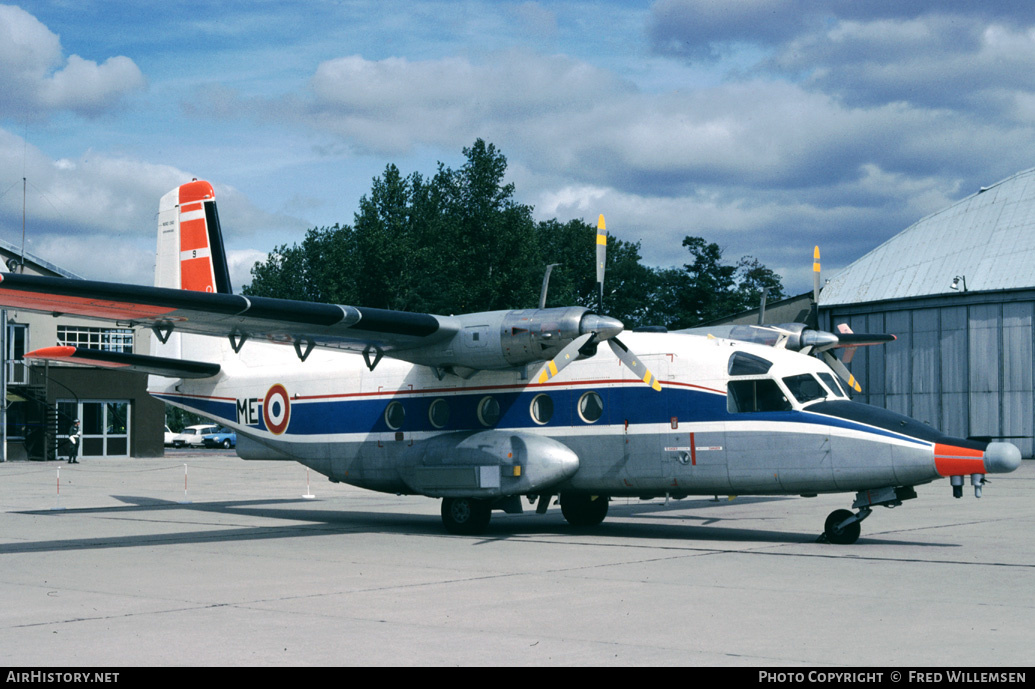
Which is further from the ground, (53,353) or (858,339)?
(858,339)

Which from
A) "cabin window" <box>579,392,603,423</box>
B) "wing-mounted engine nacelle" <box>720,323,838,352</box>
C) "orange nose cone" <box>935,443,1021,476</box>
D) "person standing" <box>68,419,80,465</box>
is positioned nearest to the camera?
"orange nose cone" <box>935,443,1021,476</box>

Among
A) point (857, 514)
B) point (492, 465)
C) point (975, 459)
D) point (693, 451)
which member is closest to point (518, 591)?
point (693, 451)

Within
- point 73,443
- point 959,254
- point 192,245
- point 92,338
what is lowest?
point 73,443

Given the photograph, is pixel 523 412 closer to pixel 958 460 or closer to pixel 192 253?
pixel 958 460

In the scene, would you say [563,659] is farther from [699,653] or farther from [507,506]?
[507,506]

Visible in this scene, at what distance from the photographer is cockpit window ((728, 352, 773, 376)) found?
1502cm

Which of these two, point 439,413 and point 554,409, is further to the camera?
point 439,413

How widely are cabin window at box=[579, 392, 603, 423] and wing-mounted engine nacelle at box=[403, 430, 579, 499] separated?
630 millimetres

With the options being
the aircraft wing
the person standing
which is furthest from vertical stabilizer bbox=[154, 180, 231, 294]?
the person standing

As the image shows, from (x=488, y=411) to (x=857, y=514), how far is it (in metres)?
6.21

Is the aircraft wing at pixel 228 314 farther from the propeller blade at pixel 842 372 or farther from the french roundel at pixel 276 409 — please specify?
the propeller blade at pixel 842 372

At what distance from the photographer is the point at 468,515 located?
16.6 metres

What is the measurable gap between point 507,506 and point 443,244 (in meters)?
51.4

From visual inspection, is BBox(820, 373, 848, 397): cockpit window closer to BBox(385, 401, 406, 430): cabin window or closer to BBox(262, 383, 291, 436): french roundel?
BBox(385, 401, 406, 430): cabin window
